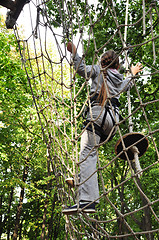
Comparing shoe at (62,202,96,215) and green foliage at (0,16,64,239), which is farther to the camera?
green foliage at (0,16,64,239)

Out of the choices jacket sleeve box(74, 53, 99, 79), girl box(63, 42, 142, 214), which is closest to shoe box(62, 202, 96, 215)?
girl box(63, 42, 142, 214)

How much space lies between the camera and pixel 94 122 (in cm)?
238

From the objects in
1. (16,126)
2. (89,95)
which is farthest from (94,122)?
(16,126)

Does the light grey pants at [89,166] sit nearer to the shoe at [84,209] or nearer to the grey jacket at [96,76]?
the shoe at [84,209]

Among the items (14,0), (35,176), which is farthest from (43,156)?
(14,0)

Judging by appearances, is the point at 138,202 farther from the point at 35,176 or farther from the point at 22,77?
the point at 22,77

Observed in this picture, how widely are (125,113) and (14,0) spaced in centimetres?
468

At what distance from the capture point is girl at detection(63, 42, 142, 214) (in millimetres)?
2145

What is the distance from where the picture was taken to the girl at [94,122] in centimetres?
214

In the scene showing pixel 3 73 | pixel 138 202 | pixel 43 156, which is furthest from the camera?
pixel 138 202

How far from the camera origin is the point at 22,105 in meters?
9.26

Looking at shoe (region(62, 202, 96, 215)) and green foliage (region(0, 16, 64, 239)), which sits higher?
green foliage (region(0, 16, 64, 239))

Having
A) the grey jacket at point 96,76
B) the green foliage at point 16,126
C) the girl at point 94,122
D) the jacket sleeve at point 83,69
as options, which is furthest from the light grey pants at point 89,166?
the green foliage at point 16,126

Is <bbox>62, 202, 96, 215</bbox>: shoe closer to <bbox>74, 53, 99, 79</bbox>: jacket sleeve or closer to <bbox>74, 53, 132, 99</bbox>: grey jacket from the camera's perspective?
<bbox>74, 53, 132, 99</bbox>: grey jacket
